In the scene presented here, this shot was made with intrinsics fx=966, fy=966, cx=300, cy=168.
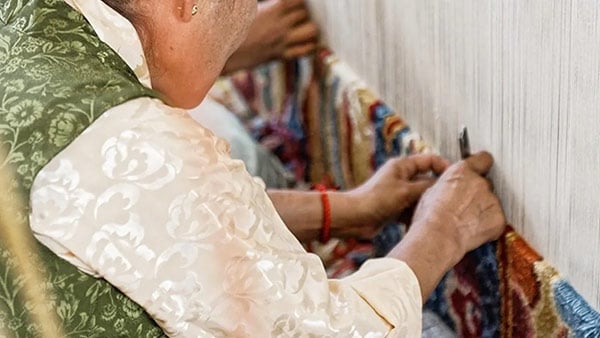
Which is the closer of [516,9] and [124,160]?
[124,160]

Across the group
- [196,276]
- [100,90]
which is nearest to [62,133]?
[100,90]

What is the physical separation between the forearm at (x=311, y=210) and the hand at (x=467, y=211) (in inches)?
7.2

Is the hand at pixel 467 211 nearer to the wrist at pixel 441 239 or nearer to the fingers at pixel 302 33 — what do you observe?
the wrist at pixel 441 239

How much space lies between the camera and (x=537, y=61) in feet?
3.12

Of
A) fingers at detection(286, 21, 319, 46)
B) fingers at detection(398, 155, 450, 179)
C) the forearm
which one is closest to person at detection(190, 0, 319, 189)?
fingers at detection(286, 21, 319, 46)

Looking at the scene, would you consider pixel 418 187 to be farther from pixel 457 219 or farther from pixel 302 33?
pixel 302 33

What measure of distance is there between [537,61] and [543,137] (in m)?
0.08

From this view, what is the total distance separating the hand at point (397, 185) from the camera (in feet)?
4.13

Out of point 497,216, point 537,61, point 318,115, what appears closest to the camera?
point 537,61

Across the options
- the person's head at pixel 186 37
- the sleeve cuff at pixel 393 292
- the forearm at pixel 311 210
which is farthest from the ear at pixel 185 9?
the forearm at pixel 311 210

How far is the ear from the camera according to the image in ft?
3.06

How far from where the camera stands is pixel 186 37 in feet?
3.14

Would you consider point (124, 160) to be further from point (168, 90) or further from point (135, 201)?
point (168, 90)

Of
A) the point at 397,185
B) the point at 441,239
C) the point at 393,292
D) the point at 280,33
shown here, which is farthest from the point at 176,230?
the point at 280,33
